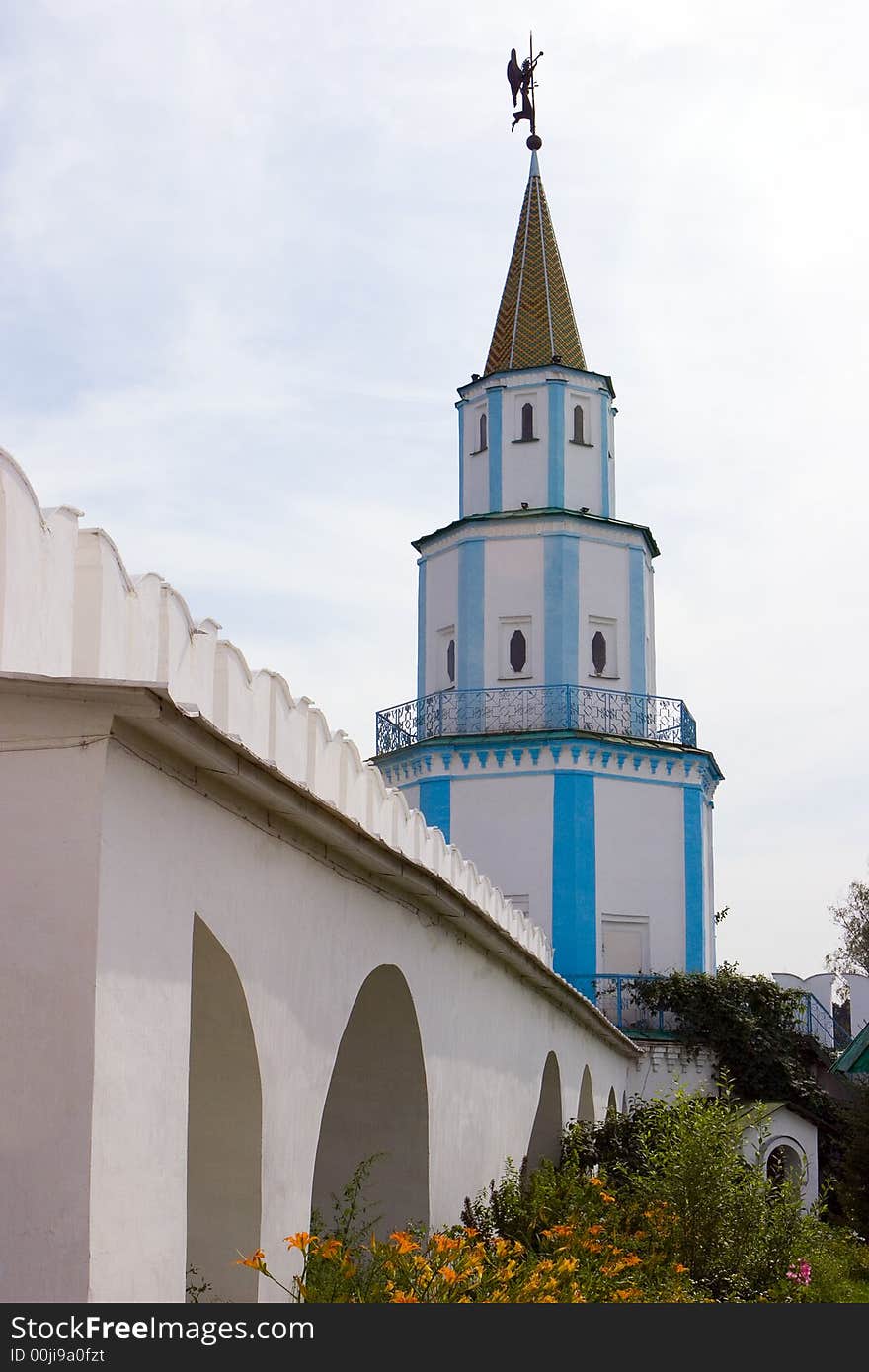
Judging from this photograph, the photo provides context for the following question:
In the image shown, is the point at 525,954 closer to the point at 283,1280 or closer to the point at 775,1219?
the point at 775,1219

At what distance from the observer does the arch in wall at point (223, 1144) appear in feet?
24.6

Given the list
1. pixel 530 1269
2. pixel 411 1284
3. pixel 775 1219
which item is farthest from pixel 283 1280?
pixel 775 1219

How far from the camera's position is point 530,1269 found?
9602mm

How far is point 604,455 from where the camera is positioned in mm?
33531

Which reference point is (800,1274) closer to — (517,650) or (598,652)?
(517,650)

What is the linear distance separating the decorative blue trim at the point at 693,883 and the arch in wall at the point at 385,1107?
20.2 m

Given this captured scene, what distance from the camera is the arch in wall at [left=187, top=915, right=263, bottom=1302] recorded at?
7.50 metres

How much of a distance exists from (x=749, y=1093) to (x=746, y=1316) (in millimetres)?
24961

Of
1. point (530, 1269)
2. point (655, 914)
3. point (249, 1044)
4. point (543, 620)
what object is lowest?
point (530, 1269)

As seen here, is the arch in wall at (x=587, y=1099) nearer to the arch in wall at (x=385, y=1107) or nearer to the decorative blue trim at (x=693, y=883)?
the decorative blue trim at (x=693, y=883)

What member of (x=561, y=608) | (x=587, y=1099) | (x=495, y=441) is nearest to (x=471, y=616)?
(x=561, y=608)

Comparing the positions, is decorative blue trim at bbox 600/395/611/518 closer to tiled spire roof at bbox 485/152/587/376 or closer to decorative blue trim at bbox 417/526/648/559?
decorative blue trim at bbox 417/526/648/559

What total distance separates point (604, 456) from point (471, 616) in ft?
14.2

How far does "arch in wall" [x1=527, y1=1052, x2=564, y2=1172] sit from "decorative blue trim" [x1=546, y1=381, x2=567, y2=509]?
14.9m
